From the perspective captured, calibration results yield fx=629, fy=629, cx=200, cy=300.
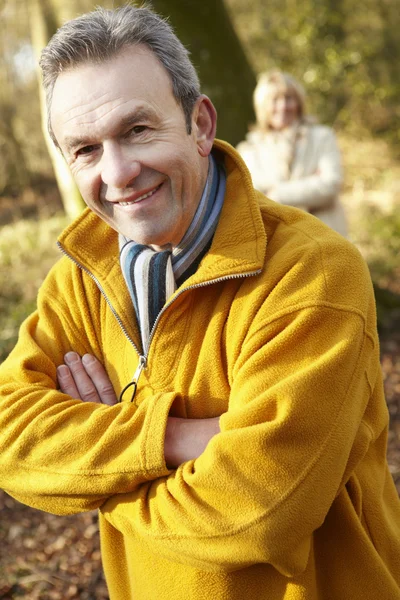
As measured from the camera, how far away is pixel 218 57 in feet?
19.5

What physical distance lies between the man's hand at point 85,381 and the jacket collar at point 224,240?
265 mm

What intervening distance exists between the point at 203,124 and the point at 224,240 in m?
0.38

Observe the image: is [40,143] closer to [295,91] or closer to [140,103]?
[295,91]

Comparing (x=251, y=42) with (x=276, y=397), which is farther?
(x=251, y=42)

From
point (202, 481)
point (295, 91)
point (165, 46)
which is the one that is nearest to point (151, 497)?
point (202, 481)

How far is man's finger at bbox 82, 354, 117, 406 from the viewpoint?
6.53ft

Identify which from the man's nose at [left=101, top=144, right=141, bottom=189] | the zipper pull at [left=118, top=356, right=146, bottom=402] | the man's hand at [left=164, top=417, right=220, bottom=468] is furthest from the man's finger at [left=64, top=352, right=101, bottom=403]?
the man's nose at [left=101, top=144, right=141, bottom=189]

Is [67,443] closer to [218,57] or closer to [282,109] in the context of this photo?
[282,109]

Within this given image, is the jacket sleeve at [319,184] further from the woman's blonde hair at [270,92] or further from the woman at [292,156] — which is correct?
the woman's blonde hair at [270,92]

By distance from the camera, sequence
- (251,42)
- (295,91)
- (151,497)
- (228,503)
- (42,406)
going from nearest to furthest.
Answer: (228,503)
(151,497)
(42,406)
(295,91)
(251,42)

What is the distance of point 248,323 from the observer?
1681 millimetres

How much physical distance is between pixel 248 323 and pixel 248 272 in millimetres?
137

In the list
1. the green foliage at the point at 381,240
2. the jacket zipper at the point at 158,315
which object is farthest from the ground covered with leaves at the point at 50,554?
the green foliage at the point at 381,240

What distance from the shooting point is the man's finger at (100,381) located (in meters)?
1.99
